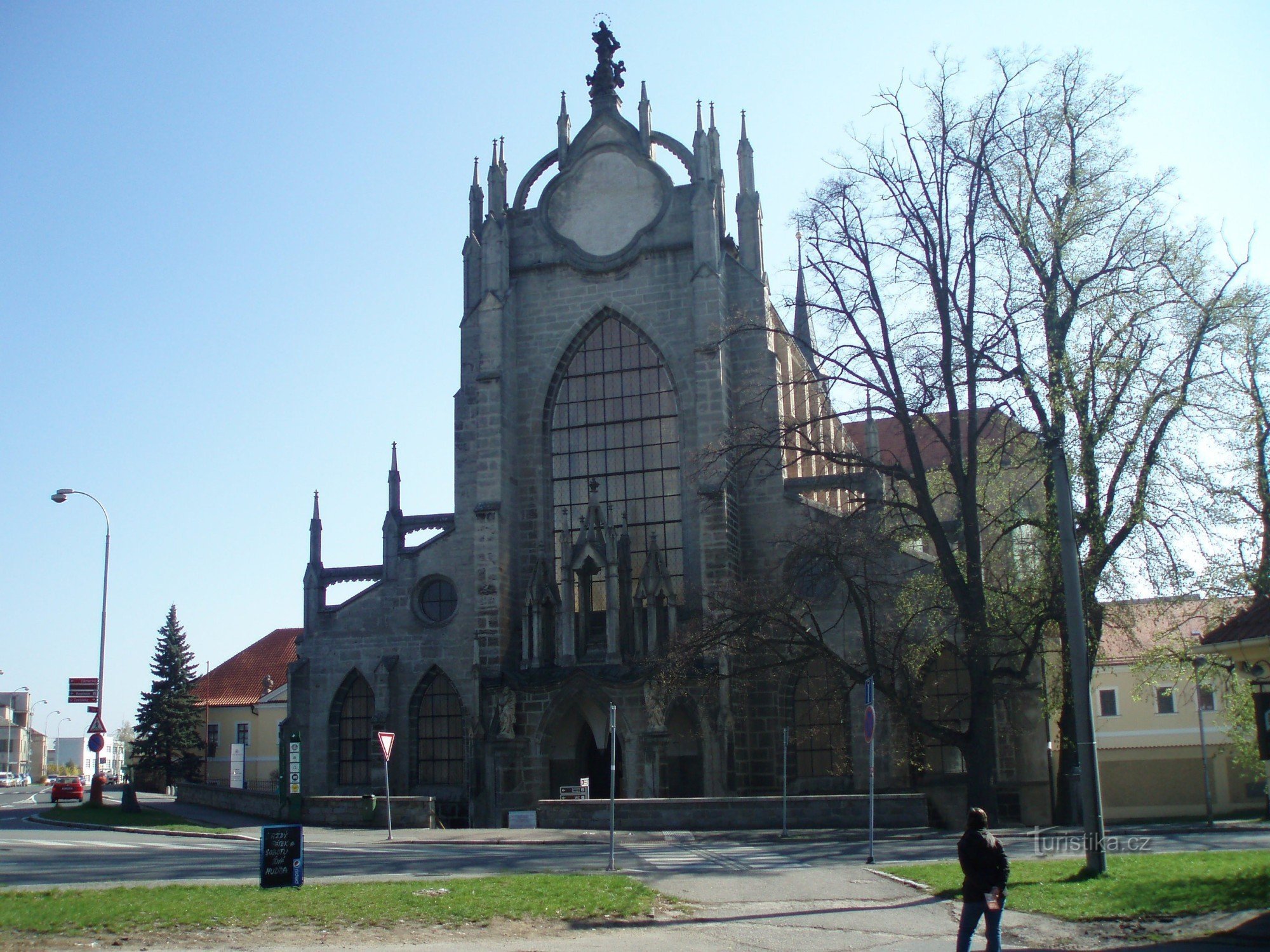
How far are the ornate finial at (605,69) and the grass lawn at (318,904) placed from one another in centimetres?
2786

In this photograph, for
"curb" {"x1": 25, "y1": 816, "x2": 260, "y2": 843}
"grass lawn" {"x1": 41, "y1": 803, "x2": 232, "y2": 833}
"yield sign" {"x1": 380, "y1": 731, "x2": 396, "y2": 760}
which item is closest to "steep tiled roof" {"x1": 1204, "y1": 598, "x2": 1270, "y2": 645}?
"yield sign" {"x1": 380, "y1": 731, "x2": 396, "y2": 760}

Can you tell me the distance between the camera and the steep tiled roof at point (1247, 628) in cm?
1365

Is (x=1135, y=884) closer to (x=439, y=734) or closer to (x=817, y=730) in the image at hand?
(x=817, y=730)

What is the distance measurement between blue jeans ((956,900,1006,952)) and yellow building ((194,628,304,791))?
47.5 m

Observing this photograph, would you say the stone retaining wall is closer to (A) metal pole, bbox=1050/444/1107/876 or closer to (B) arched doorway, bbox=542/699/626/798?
(B) arched doorway, bbox=542/699/626/798

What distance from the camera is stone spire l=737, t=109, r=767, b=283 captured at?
33.9 m

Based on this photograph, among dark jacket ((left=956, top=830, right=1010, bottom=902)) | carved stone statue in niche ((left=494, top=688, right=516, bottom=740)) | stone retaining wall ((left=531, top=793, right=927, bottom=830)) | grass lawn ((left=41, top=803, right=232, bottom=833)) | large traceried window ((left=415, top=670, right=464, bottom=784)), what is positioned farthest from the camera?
large traceried window ((left=415, top=670, right=464, bottom=784))

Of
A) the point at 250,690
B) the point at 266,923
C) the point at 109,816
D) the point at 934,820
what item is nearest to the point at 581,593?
the point at 934,820

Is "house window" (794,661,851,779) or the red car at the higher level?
"house window" (794,661,851,779)

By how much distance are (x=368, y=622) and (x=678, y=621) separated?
9076 mm

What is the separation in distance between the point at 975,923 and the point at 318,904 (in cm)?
654

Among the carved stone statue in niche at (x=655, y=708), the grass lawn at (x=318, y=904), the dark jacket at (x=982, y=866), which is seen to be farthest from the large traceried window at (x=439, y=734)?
the dark jacket at (x=982, y=866)

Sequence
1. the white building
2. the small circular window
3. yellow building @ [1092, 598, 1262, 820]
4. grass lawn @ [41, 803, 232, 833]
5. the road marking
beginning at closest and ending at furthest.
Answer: the road marking → grass lawn @ [41, 803, 232, 833] → the small circular window → yellow building @ [1092, 598, 1262, 820] → the white building

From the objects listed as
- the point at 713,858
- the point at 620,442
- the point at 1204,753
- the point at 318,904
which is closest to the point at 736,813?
the point at 713,858
